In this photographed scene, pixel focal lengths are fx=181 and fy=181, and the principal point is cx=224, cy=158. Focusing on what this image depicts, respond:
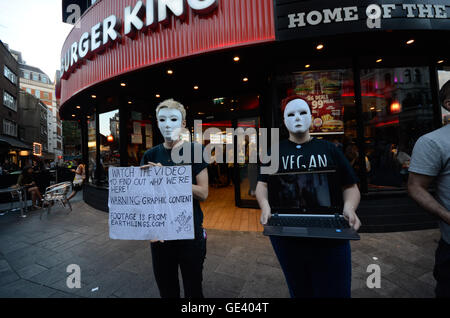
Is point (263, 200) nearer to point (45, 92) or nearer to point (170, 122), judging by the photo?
point (170, 122)

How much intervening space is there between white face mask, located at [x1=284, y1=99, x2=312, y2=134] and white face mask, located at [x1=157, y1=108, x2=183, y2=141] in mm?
1004

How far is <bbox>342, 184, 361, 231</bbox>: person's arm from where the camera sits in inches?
51.1

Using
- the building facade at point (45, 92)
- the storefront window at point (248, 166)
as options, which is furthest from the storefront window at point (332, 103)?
the building facade at point (45, 92)

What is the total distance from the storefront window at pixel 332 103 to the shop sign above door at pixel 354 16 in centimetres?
120

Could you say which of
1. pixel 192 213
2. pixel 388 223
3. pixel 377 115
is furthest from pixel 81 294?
pixel 377 115

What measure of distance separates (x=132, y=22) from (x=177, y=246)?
501 cm

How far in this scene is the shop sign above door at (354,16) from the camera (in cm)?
328

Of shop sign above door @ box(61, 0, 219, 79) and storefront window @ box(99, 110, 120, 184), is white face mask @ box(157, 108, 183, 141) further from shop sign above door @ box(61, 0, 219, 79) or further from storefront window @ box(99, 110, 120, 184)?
storefront window @ box(99, 110, 120, 184)

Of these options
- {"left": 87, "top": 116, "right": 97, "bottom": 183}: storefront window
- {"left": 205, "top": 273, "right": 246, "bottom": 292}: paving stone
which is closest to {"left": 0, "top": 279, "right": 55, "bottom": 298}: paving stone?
{"left": 205, "top": 273, "right": 246, "bottom": 292}: paving stone

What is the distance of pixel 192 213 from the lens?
156cm

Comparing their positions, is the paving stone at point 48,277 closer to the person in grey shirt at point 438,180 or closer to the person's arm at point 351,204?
the person's arm at point 351,204

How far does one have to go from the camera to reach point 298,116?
4.91 feet
